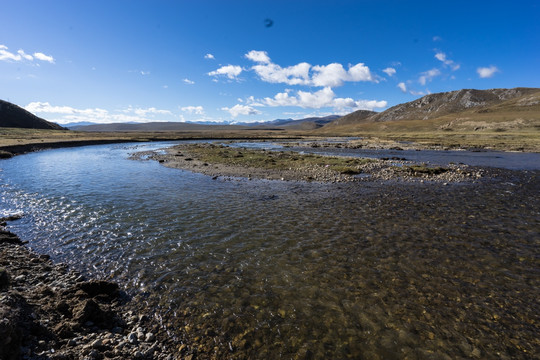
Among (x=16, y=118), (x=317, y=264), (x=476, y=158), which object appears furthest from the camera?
(x=16, y=118)

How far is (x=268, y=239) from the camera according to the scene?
1456 centimetres

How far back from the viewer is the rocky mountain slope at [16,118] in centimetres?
16838

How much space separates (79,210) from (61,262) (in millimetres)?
9092

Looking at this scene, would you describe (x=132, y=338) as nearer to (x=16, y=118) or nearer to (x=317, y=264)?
(x=317, y=264)

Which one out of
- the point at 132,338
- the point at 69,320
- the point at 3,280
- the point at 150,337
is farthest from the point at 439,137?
the point at 3,280

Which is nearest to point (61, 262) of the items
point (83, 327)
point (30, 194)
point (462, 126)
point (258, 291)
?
point (83, 327)

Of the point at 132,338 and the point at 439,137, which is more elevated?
the point at 439,137

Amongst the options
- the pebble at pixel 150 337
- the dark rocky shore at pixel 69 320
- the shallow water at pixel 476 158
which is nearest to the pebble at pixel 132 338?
the dark rocky shore at pixel 69 320

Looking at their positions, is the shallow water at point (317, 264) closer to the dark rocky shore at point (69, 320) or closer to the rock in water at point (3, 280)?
the dark rocky shore at point (69, 320)

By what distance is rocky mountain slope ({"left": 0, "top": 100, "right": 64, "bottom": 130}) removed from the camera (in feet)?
552

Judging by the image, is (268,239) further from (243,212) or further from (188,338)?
(188,338)

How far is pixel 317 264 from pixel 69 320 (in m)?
9.55

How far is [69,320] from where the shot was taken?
7.89 meters

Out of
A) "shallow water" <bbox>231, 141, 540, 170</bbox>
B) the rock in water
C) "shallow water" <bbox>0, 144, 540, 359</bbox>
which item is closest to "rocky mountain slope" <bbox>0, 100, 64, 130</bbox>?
"shallow water" <bbox>0, 144, 540, 359</bbox>
